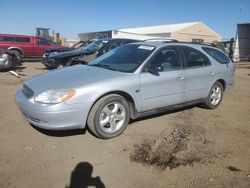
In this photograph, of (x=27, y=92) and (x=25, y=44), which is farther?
(x=25, y=44)

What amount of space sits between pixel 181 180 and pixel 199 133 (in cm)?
182

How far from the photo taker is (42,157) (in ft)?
13.5

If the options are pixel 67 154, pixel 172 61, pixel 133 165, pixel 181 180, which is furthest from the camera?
pixel 172 61

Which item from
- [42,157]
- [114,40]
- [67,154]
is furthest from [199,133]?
[114,40]

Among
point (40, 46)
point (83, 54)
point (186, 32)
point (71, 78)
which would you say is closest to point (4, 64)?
point (83, 54)

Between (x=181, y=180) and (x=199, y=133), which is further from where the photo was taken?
(x=199, y=133)

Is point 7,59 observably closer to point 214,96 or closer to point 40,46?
point 40,46

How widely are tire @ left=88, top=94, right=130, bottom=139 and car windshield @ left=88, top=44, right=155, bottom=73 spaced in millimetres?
668

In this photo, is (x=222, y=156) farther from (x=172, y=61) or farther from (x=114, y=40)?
(x=114, y=40)

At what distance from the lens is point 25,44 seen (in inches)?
779

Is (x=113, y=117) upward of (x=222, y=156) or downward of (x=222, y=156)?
upward

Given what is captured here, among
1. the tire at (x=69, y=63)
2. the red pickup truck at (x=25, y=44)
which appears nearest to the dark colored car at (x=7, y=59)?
the tire at (x=69, y=63)

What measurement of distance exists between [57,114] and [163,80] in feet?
7.02

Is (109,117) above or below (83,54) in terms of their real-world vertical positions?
below
